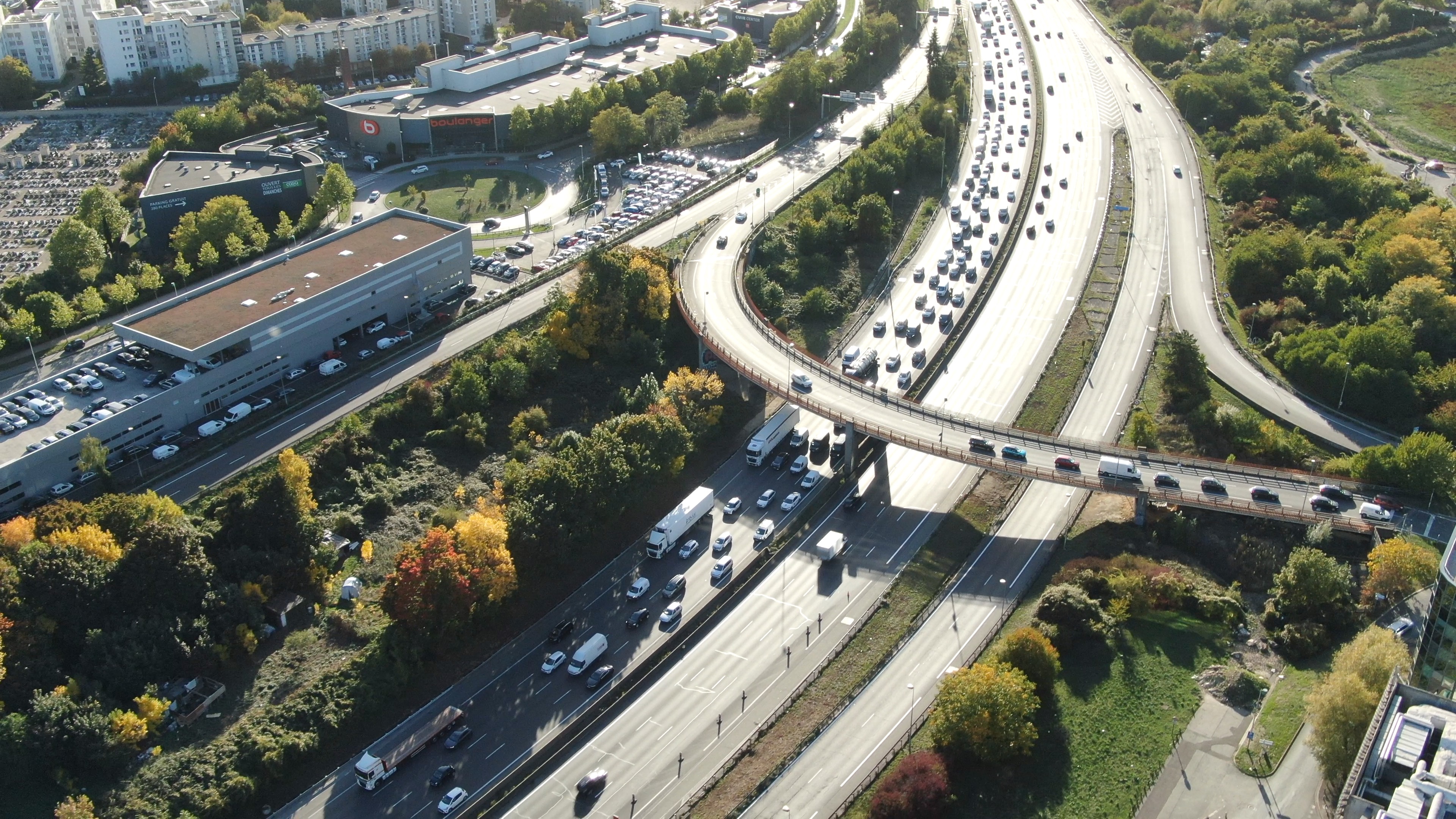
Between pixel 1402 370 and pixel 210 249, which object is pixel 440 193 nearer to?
pixel 210 249

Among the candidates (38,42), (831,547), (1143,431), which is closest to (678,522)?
(831,547)

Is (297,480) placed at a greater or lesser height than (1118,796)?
greater

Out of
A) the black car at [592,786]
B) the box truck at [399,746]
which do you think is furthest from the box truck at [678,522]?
the black car at [592,786]

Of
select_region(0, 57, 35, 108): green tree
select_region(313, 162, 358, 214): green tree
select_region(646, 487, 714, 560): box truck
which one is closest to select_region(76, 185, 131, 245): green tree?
select_region(313, 162, 358, 214): green tree

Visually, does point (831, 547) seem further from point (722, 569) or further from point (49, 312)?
point (49, 312)

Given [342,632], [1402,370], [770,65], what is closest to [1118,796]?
[342,632]

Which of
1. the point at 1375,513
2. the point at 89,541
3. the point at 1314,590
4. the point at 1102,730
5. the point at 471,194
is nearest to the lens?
the point at 1102,730
